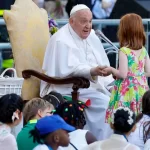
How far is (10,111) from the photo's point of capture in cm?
679

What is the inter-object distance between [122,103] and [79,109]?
168cm

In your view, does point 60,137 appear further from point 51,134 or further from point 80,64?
point 80,64

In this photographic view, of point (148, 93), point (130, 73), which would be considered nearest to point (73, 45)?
point (130, 73)

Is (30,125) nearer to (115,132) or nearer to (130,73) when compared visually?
(115,132)

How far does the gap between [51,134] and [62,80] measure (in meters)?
2.91

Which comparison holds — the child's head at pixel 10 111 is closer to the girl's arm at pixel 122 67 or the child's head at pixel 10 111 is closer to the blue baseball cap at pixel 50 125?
the blue baseball cap at pixel 50 125

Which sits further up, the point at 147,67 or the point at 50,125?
the point at 50,125

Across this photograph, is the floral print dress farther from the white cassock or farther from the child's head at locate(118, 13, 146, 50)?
the white cassock

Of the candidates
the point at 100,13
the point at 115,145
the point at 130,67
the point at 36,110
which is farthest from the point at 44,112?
the point at 100,13

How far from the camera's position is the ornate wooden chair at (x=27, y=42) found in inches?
376

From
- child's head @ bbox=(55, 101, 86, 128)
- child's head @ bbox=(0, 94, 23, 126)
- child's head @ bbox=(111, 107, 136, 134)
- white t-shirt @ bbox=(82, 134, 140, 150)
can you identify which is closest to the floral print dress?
child's head @ bbox=(55, 101, 86, 128)

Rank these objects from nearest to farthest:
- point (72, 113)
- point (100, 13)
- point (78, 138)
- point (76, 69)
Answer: point (78, 138) < point (72, 113) < point (76, 69) < point (100, 13)

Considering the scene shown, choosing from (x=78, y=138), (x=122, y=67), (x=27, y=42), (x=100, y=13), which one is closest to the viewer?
(x=78, y=138)

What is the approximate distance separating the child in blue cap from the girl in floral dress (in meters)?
2.48
